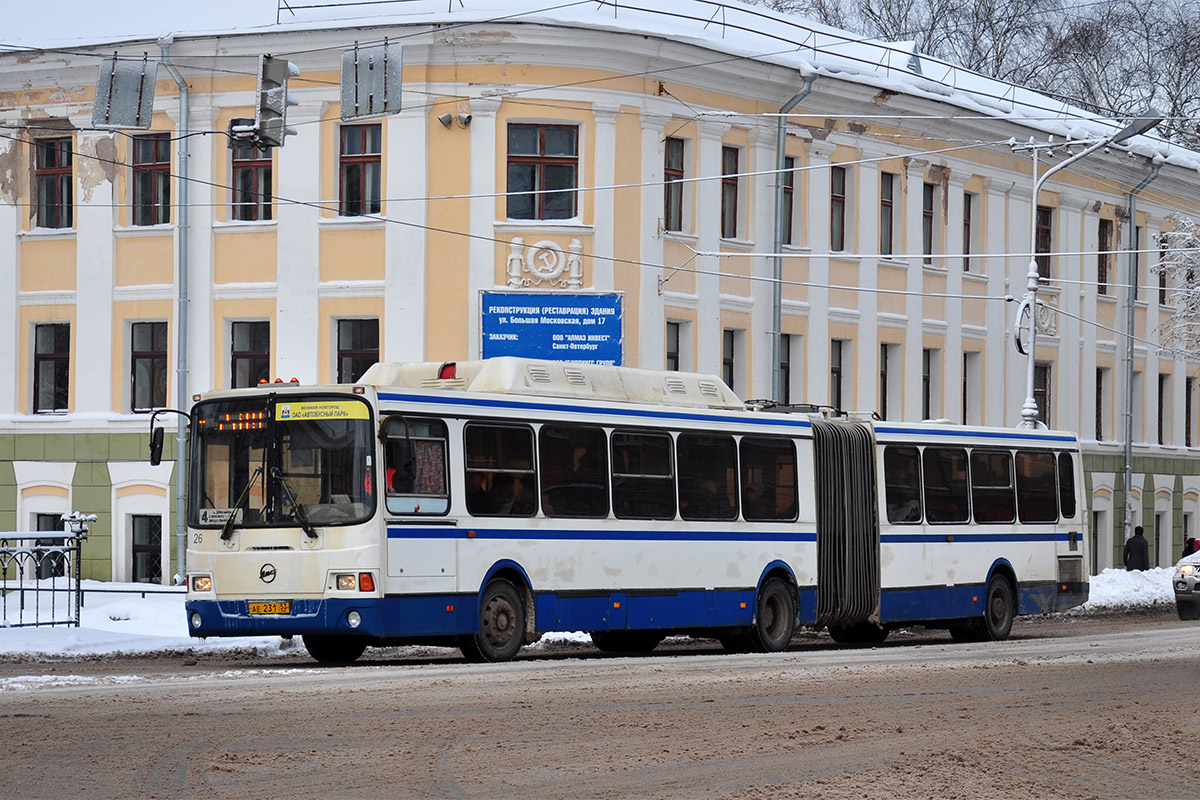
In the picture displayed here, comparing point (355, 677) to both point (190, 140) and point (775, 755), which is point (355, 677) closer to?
point (775, 755)

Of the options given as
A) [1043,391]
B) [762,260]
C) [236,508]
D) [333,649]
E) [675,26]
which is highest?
[675,26]

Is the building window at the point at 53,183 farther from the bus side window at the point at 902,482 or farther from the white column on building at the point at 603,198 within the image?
the bus side window at the point at 902,482

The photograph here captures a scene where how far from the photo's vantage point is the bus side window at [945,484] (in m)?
24.3

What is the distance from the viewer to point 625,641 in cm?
2239

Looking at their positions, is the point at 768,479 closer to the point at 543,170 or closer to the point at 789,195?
the point at 543,170

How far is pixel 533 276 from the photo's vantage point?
31.4 m

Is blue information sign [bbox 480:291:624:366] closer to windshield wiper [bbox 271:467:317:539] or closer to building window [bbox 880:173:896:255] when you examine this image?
A: building window [bbox 880:173:896:255]

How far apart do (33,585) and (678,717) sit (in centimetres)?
1193

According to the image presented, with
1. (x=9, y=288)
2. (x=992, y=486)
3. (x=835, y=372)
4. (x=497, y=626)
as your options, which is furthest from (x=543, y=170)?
(x=497, y=626)

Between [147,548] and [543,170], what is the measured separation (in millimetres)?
9199

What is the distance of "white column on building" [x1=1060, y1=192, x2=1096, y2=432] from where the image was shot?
43.3m

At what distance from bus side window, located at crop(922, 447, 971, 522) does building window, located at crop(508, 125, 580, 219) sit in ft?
31.1

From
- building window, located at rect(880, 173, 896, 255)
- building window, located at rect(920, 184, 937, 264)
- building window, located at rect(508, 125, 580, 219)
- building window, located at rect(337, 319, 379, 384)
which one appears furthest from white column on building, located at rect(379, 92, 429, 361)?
building window, located at rect(920, 184, 937, 264)

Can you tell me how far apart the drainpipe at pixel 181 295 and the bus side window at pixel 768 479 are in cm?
1314
